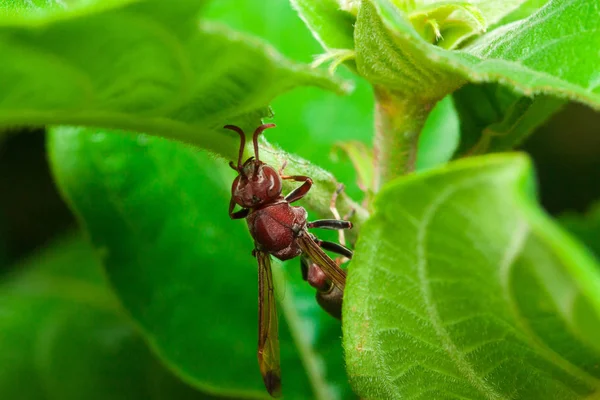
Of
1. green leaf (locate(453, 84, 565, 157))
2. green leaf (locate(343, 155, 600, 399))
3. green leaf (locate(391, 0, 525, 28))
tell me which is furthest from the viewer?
green leaf (locate(453, 84, 565, 157))

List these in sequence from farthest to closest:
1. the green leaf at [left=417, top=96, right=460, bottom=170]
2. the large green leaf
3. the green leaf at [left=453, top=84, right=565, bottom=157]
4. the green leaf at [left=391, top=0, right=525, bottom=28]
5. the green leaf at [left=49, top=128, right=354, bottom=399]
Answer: the green leaf at [left=417, top=96, right=460, bottom=170] → the green leaf at [left=49, top=128, right=354, bottom=399] → the green leaf at [left=453, top=84, right=565, bottom=157] → the green leaf at [left=391, top=0, right=525, bottom=28] → the large green leaf

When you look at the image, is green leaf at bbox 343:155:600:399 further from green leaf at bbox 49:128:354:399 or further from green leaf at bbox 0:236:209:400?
green leaf at bbox 0:236:209:400

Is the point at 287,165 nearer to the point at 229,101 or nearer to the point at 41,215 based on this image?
the point at 229,101

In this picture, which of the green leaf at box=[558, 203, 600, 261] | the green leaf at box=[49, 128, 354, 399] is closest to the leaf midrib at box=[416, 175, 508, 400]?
the green leaf at box=[49, 128, 354, 399]

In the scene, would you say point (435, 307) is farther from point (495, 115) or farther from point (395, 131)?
point (495, 115)

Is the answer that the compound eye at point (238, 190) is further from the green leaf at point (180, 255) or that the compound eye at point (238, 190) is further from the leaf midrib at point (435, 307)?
the leaf midrib at point (435, 307)

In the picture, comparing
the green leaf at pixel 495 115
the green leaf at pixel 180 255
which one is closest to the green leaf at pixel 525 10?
the green leaf at pixel 495 115
